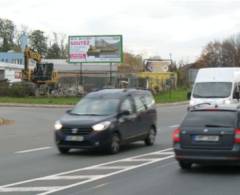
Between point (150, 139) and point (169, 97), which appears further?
point (169, 97)

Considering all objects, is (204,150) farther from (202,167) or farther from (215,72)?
(215,72)

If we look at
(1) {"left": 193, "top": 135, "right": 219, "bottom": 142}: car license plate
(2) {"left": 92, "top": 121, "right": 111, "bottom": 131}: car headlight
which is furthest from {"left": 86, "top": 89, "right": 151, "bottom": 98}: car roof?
(1) {"left": 193, "top": 135, "right": 219, "bottom": 142}: car license plate

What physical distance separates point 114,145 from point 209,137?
474 centimetres

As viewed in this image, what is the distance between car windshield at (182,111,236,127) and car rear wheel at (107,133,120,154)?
3.95 meters

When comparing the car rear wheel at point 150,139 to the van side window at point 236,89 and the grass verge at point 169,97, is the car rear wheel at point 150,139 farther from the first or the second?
the grass verge at point 169,97

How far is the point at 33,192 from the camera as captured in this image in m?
11.1

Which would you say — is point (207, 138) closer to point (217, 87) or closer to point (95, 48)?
point (217, 87)

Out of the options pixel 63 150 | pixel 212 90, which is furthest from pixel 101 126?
pixel 212 90

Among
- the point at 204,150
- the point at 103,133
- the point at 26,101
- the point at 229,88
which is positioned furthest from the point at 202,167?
the point at 26,101

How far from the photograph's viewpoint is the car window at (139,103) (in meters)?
19.5

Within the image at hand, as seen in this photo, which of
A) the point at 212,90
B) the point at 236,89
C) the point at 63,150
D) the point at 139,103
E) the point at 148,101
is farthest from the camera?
the point at 236,89

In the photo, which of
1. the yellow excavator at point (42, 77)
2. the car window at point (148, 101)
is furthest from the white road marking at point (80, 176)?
the yellow excavator at point (42, 77)

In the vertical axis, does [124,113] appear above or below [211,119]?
below

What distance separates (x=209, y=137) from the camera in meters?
13.2
